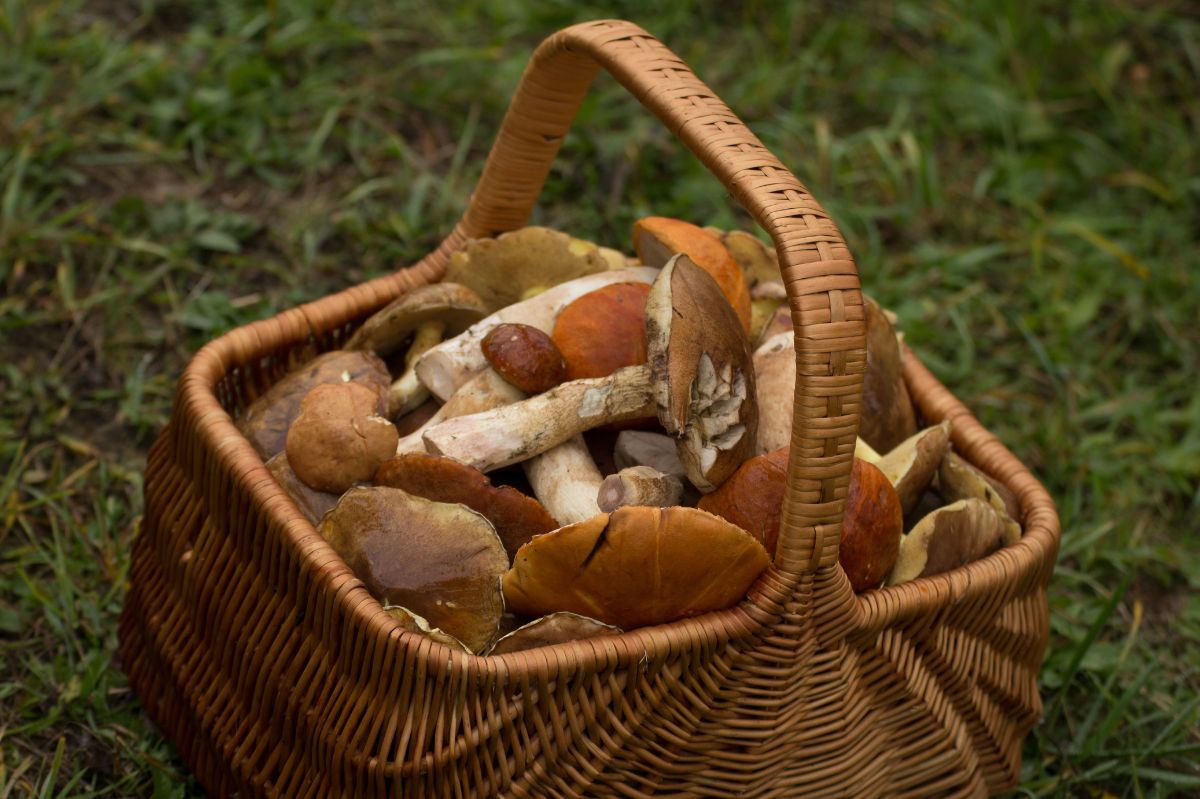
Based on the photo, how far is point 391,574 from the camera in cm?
161

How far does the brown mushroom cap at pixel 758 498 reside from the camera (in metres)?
1.65

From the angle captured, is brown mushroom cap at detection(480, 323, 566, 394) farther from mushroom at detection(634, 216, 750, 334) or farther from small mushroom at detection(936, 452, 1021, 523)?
small mushroom at detection(936, 452, 1021, 523)

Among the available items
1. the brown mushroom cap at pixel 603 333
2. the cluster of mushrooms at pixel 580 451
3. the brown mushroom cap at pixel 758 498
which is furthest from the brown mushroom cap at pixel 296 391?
the brown mushroom cap at pixel 758 498

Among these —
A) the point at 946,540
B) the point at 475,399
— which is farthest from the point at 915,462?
the point at 475,399

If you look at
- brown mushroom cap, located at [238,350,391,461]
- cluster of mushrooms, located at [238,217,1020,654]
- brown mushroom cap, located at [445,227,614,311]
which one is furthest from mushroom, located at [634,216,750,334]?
brown mushroom cap, located at [238,350,391,461]

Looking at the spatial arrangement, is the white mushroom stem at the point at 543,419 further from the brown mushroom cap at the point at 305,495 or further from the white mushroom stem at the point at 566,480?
the brown mushroom cap at the point at 305,495

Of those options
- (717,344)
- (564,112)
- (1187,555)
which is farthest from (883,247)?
(717,344)

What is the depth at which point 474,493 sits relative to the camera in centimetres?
166

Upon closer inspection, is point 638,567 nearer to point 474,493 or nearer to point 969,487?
point 474,493

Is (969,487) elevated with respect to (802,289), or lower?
lower

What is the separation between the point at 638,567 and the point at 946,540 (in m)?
0.56

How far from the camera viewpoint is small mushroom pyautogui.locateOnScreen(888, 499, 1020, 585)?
5.88 feet

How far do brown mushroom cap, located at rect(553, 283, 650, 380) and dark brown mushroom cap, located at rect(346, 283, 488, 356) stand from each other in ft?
0.69

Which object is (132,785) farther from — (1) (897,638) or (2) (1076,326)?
(2) (1076,326)
